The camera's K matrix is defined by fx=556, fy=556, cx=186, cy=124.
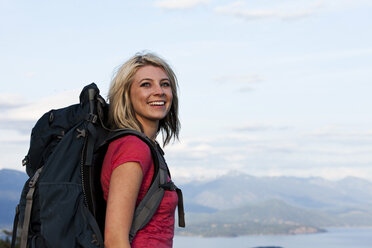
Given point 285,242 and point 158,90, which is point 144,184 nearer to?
point 158,90

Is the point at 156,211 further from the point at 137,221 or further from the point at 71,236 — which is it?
the point at 71,236

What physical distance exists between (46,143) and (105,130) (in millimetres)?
298

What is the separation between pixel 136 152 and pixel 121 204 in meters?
0.25

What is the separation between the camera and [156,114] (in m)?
3.00

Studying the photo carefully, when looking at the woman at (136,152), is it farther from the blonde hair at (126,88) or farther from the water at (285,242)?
the water at (285,242)

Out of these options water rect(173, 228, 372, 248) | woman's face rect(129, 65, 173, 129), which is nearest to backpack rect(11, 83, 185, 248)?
woman's face rect(129, 65, 173, 129)

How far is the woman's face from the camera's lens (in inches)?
117

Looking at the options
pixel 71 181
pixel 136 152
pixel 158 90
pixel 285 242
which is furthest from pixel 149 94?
pixel 285 242

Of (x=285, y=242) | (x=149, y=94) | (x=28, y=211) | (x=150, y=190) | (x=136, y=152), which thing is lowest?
(x=28, y=211)

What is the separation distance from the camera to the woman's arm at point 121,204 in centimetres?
250

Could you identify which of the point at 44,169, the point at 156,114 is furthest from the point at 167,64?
the point at 44,169

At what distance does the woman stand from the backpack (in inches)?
1.9

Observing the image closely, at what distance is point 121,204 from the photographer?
8.24ft

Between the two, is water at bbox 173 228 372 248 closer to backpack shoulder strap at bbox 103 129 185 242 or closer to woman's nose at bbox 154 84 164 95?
woman's nose at bbox 154 84 164 95
